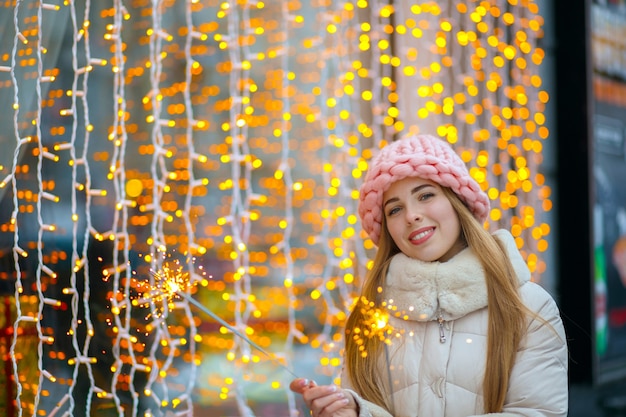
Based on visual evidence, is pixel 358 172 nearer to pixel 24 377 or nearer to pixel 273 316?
pixel 273 316

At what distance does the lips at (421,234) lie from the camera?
1.72 metres

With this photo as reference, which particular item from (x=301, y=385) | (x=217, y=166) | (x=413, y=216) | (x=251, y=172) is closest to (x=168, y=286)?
(x=301, y=385)

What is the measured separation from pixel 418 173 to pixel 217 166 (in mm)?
1446

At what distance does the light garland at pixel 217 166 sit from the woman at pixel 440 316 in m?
0.44

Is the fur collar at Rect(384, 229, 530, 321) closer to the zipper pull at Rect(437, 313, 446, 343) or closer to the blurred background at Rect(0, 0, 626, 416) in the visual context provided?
the zipper pull at Rect(437, 313, 446, 343)

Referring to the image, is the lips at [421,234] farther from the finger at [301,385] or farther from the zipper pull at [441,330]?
the finger at [301,385]

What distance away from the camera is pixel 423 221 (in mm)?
1730

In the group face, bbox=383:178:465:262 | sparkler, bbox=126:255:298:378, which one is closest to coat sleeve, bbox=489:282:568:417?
face, bbox=383:178:465:262

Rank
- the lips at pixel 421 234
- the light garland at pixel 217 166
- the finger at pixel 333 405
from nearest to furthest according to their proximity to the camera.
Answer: the finger at pixel 333 405
the lips at pixel 421 234
the light garland at pixel 217 166

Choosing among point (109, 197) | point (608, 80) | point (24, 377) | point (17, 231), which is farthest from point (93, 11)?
point (608, 80)

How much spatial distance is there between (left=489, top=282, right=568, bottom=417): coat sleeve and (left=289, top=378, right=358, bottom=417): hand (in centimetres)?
31

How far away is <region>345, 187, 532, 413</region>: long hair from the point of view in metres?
1.59

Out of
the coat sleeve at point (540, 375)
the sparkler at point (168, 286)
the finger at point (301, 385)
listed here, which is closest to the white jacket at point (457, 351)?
the coat sleeve at point (540, 375)

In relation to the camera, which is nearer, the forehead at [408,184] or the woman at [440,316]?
the woman at [440,316]
